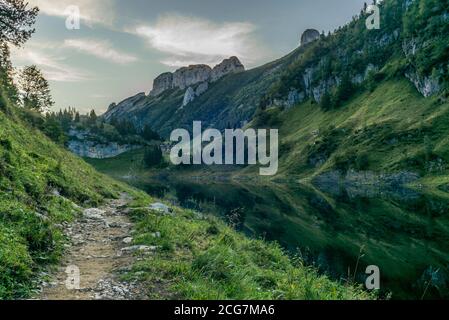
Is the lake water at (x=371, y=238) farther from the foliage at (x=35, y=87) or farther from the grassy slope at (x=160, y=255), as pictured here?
the foliage at (x=35, y=87)

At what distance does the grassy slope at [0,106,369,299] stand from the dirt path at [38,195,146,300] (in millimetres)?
597

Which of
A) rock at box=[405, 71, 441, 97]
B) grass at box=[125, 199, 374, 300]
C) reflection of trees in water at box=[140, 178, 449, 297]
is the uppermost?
rock at box=[405, 71, 441, 97]

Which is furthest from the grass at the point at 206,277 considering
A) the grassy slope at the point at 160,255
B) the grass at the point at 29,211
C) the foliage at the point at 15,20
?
the foliage at the point at 15,20

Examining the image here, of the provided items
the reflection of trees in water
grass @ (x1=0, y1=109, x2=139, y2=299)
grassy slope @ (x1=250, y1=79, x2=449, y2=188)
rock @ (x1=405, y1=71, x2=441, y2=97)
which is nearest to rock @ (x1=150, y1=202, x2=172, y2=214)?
grass @ (x1=0, y1=109, x2=139, y2=299)

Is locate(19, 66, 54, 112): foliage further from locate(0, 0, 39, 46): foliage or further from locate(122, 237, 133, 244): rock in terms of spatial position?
locate(122, 237, 133, 244): rock

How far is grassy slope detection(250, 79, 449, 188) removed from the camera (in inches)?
5123

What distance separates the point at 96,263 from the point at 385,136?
15022 cm

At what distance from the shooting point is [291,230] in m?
44.0

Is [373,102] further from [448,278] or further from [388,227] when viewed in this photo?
[448,278]

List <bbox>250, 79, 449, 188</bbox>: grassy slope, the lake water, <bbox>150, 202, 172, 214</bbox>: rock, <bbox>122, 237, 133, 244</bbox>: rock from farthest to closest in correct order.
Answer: <bbox>250, 79, 449, 188</bbox>: grassy slope → <bbox>150, 202, 172, 214</bbox>: rock → the lake water → <bbox>122, 237, 133, 244</bbox>: rock

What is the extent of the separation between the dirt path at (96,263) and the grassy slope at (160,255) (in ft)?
1.96

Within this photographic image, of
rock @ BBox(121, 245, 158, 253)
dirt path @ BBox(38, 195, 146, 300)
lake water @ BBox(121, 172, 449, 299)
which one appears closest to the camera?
dirt path @ BBox(38, 195, 146, 300)
